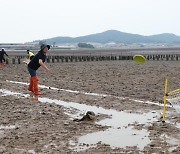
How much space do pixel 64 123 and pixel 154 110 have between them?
306cm

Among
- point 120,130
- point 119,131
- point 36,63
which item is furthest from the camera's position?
point 36,63

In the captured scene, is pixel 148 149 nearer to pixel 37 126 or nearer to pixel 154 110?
pixel 37 126

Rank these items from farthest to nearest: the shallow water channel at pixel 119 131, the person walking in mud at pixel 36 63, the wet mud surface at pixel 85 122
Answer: the person walking in mud at pixel 36 63, the shallow water channel at pixel 119 131, the wet mud surface at pixel 85 122

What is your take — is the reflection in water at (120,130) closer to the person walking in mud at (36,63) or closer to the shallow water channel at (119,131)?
the shallow water channel at (119,131)

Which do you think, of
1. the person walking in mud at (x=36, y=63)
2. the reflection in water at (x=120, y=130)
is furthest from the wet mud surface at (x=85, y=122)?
the person walking in mud at (x=36, y=63)

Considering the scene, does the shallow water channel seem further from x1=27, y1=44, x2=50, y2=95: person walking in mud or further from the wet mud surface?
x1=27, y1=44, x2=50, y2=95: person walking in mud

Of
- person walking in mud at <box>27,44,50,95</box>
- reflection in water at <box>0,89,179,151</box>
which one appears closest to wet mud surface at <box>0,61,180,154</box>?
reflection in water at <box>0,89,179,151</box>

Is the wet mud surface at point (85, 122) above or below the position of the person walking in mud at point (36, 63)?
below

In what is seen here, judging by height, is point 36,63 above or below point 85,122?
above

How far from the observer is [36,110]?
10570 mm

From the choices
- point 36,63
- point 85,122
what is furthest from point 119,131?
point 36,63

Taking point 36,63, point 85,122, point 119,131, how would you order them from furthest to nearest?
point 36,63
point 85,122
point 119,131

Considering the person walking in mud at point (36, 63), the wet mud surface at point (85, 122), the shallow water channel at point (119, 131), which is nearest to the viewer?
the wet mud surface at point (85, 122)

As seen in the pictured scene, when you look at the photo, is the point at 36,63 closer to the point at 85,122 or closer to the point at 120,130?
the point at 85,122
